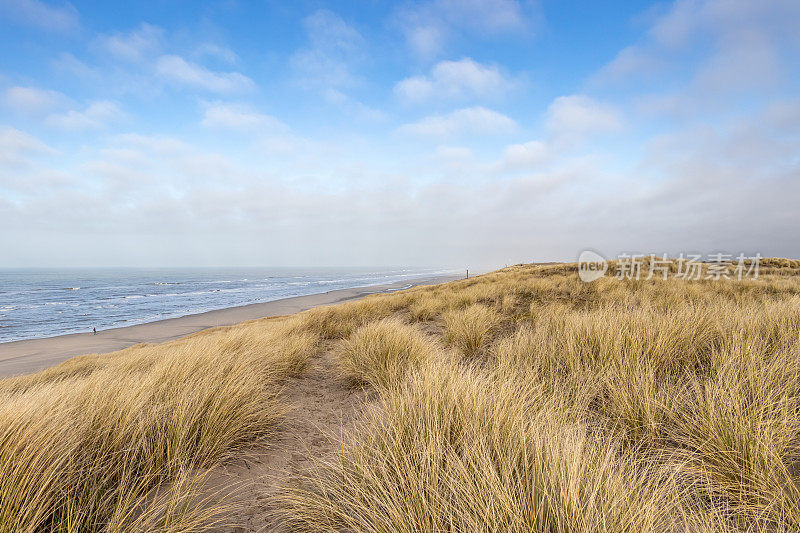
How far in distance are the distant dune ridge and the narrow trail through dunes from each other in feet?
0.06

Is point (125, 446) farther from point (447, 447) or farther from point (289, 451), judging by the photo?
point (447, 447)

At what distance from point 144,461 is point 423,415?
188 centimetres

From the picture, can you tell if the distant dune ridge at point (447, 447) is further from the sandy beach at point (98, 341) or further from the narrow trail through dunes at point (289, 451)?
the sandy beach at point (98, 341)

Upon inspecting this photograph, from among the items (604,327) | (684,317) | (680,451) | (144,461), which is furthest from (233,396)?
(684,317)

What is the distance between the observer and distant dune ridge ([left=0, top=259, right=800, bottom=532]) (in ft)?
4.80

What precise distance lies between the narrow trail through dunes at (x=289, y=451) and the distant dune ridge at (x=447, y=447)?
0.7 inches

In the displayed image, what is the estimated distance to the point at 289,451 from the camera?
2.54 meters

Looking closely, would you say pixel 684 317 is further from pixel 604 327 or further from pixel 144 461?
pixel 144 461

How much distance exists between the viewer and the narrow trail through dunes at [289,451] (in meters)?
1.87

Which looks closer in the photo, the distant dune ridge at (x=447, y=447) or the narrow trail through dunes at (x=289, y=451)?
the distant dune ridge at (x=447, y=447)

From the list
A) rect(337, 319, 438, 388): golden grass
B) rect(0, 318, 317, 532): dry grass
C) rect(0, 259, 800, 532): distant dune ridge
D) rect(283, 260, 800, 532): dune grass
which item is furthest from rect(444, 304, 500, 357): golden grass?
rect(0, 318, 317, 532): dry grass

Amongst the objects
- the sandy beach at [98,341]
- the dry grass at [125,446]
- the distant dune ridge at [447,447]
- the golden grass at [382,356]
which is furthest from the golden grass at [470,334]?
the sandy beach at [98,341]

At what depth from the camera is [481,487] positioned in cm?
151

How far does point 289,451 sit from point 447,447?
4.64 feet
